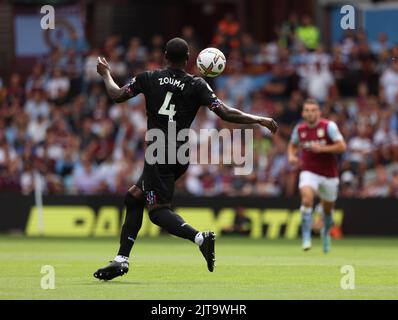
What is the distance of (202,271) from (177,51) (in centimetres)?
310

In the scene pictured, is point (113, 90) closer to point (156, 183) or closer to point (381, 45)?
point (156, 183)

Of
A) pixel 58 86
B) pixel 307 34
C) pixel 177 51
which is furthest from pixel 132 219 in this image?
pixel 58 86

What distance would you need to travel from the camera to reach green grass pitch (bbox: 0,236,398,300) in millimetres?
11359

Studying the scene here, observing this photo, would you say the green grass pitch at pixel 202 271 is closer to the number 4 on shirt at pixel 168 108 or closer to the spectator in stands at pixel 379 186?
the number 4 on shirt at pixel 168 108

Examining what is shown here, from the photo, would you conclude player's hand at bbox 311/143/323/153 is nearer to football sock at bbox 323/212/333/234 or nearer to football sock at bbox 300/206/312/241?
football sock at bbox 300/206/312/241

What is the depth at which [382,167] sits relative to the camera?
25156 millimetres

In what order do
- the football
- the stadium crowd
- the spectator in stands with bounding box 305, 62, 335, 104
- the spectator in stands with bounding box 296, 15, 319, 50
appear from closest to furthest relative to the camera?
the football
the stadium crowd
the spectator in stands with bounding box 305, 62, 335, 104
the spectator in stands with bounding box 296, 15, 319, 50

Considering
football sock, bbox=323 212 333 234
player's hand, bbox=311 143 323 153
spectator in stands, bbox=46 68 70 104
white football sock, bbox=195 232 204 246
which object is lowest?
football sock, bbox=323 212 333 234

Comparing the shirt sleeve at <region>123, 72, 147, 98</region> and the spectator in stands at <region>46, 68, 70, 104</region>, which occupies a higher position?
the shirt sleeve at <region>123, 72, 147, 98</region>

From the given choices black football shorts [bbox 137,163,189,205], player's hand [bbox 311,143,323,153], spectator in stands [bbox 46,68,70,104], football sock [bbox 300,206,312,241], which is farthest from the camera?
spectator in stands [bbox 46,68,70,104]

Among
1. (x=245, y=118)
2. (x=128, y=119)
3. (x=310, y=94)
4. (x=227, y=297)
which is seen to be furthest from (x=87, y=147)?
(x=227, y=297)

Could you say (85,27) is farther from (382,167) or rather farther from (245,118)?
(245,118)

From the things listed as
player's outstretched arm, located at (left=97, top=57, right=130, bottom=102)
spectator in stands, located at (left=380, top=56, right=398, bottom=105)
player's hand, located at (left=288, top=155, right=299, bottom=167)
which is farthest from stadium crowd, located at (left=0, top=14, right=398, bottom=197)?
player's outstretched arm, located at (left=97, top=57, right=130, bottom=102)

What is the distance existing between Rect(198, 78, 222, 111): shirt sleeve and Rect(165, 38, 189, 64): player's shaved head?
13.5 inches
